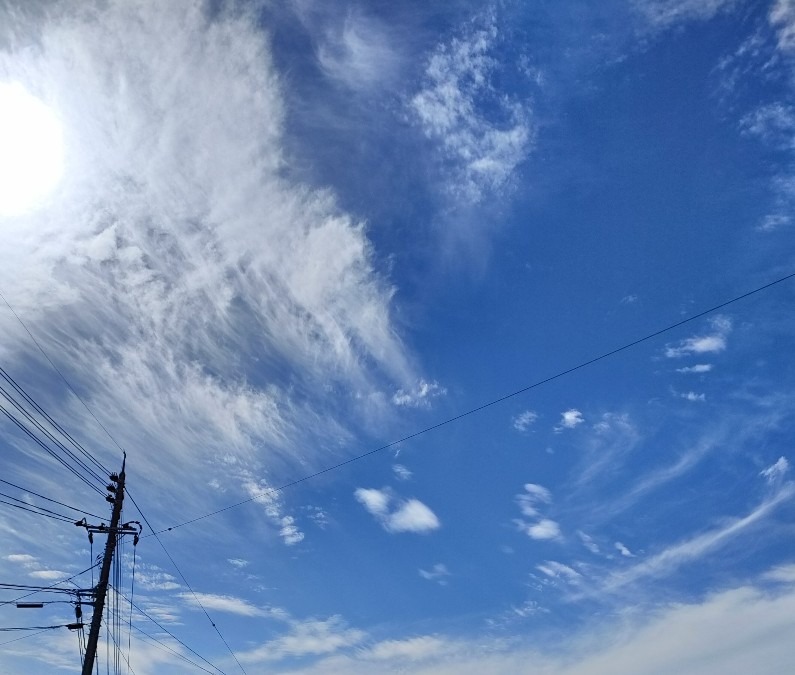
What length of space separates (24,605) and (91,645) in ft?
10.2

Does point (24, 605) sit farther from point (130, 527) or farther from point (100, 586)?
point (130, 527)

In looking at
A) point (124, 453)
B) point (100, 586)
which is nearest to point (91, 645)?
point (100, 586)

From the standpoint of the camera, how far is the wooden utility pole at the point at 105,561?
2107cm

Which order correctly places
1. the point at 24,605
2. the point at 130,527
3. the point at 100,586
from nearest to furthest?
the point at 24,605
the point at 100,586
the point at 130,527

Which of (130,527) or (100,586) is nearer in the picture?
(100,586)

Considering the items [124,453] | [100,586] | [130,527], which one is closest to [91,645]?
[100,586]

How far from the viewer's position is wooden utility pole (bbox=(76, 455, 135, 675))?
69.1 ft

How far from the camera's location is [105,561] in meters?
23.5

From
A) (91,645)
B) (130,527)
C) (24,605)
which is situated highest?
(130,527)

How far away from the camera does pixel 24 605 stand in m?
21.0

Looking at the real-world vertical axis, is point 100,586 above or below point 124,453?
below

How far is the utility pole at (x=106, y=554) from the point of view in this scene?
21.1m

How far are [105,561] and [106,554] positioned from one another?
362mm

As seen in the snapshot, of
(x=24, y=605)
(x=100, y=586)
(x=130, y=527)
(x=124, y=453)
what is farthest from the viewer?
(x=124, y=453)
